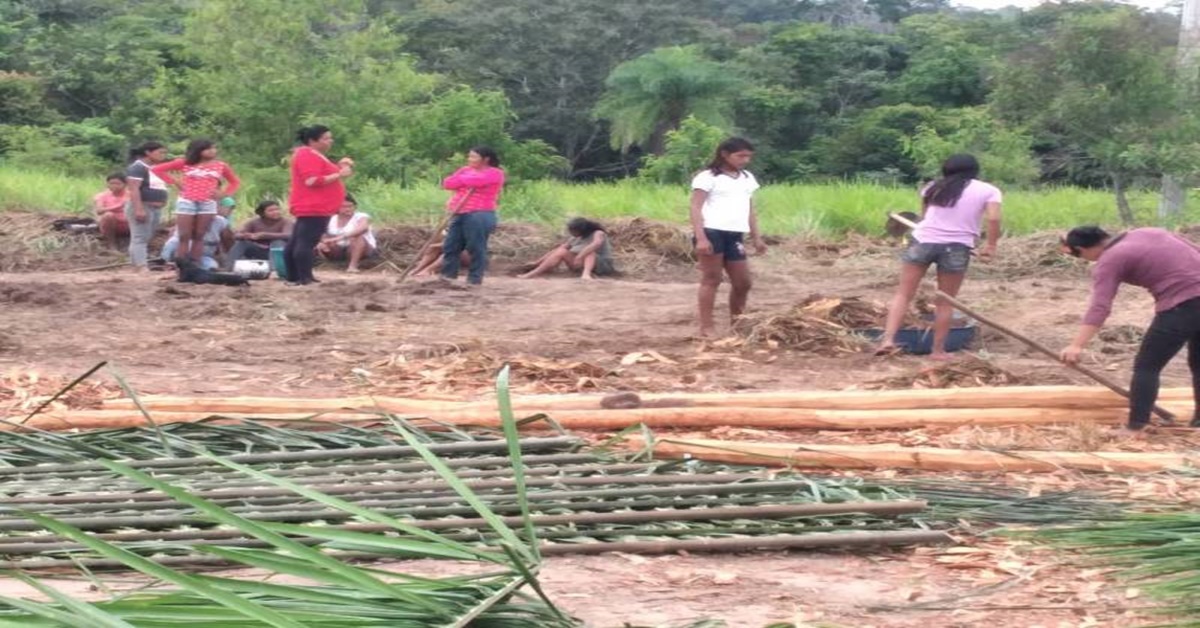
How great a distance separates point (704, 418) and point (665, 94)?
880 inches

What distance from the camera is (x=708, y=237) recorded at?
850 cm

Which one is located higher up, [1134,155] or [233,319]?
[1134,155]

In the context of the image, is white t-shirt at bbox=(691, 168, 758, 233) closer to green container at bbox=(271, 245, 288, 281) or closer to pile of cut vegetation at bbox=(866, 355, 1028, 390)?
pile of cut vegetation at bbox=(866, 355, 1028, 390)

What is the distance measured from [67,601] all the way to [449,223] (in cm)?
936

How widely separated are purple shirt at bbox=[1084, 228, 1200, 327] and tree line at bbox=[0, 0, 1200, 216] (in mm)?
9420

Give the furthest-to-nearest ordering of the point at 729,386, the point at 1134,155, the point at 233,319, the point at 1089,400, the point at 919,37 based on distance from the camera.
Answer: the point at 919,37, the point at 1134,155, the point at 233,319, the point at 729,386, the point at 1089,400

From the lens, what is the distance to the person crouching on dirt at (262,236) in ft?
42.1

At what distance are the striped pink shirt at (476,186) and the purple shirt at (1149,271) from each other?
6.05m

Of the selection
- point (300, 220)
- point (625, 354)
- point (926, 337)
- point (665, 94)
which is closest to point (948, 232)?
point (926, 337)

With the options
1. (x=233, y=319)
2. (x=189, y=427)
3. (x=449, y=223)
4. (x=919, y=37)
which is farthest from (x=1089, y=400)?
(x=919, y=37)

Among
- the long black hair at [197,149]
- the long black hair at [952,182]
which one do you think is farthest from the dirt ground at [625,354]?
the long black hair at [197,149]

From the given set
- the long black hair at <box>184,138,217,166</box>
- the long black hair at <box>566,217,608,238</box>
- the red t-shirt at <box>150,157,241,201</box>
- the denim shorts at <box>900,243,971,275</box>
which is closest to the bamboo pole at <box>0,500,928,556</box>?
the denim shorts at <box>900,243,971,275</box>

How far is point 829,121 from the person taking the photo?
30.5 m

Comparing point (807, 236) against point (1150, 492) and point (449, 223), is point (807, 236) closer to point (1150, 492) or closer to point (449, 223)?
point (449, 223)
